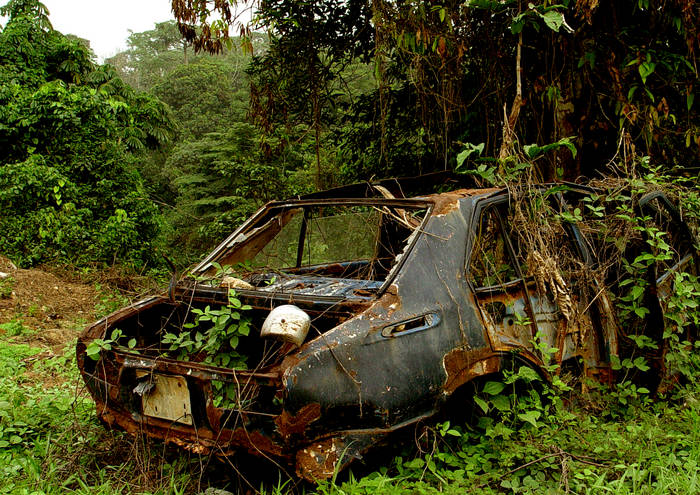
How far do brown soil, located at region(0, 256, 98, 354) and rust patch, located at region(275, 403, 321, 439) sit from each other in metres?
4.46

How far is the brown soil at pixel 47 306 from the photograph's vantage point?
6.39m

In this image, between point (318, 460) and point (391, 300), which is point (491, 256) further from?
point (318, 460)

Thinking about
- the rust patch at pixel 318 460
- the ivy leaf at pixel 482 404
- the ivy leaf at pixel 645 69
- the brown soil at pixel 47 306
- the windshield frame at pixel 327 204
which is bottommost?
the brown soil at pixel 47 306

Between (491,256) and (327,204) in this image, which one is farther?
(327,204)

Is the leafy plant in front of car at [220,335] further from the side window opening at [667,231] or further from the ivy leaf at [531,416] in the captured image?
the side window opening at [667,231]

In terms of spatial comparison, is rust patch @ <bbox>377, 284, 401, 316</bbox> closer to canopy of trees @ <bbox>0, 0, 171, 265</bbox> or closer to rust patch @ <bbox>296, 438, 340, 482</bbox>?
rust patch @ <bbox>296, 438, 340, 482</bbox>

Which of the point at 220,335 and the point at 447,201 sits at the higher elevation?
the point at 447,201

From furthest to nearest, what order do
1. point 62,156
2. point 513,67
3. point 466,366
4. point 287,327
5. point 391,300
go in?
1. point 62,156
2. point 513,67
3. point 466,366
4. point 391,300
5. point 287,327

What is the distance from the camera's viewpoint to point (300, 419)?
7.25 feet

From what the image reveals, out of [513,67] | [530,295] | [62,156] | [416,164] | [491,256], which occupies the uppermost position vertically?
[513,67]

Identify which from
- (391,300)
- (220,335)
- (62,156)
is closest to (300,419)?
(391,300)

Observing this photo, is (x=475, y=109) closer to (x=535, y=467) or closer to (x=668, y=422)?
(x=668, y=422)

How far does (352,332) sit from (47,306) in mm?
6953

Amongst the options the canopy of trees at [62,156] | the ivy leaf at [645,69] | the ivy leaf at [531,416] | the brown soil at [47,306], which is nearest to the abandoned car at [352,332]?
the ivy leaf at [531,416]
